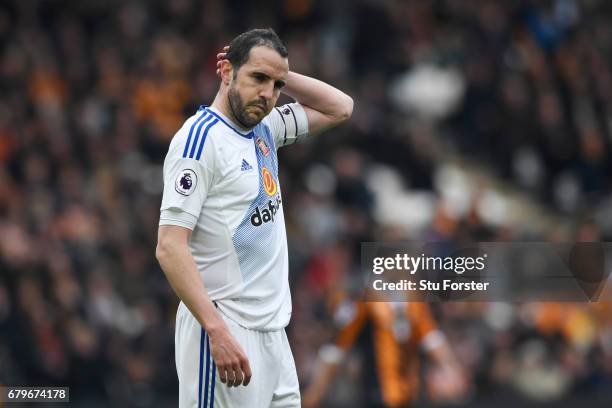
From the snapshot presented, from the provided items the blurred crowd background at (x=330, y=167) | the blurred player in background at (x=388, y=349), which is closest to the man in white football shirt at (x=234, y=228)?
the blurred player in background at (x=388, y=349)

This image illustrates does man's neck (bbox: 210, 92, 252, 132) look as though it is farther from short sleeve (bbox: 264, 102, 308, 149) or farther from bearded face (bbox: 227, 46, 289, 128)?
short sleeve (bbox: 264, 102, 308, 149)

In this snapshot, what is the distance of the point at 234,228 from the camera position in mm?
5008

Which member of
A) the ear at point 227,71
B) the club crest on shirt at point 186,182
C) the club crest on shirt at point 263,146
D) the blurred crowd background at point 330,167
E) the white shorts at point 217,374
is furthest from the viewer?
the blurred crowd background at point 330,167

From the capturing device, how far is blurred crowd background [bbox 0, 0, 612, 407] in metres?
11.6

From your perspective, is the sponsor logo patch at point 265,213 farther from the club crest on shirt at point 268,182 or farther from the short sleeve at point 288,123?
the short sleeve at point 288,123

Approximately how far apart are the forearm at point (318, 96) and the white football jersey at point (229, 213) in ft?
1.65

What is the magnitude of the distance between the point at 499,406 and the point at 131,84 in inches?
236

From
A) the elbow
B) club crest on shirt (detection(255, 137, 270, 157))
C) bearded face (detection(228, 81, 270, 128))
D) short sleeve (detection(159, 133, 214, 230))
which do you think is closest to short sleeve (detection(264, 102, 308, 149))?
club crest on shirt (detection(255, 137, 270, 157))

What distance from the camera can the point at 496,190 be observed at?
14.4 meters

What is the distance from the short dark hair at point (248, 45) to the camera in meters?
5.04

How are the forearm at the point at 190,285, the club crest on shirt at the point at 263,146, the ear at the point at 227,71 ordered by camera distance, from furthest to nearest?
the club crest on shirt at the point at 263,146
the ear at the point at 227,71
the forearm at the point at 190,285

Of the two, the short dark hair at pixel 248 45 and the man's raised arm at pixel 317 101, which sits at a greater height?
the short dark hair at pixel 248 45

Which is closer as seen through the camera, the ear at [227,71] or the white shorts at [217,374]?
the white shorts at [217,374]

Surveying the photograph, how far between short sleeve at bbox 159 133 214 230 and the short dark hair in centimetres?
41
